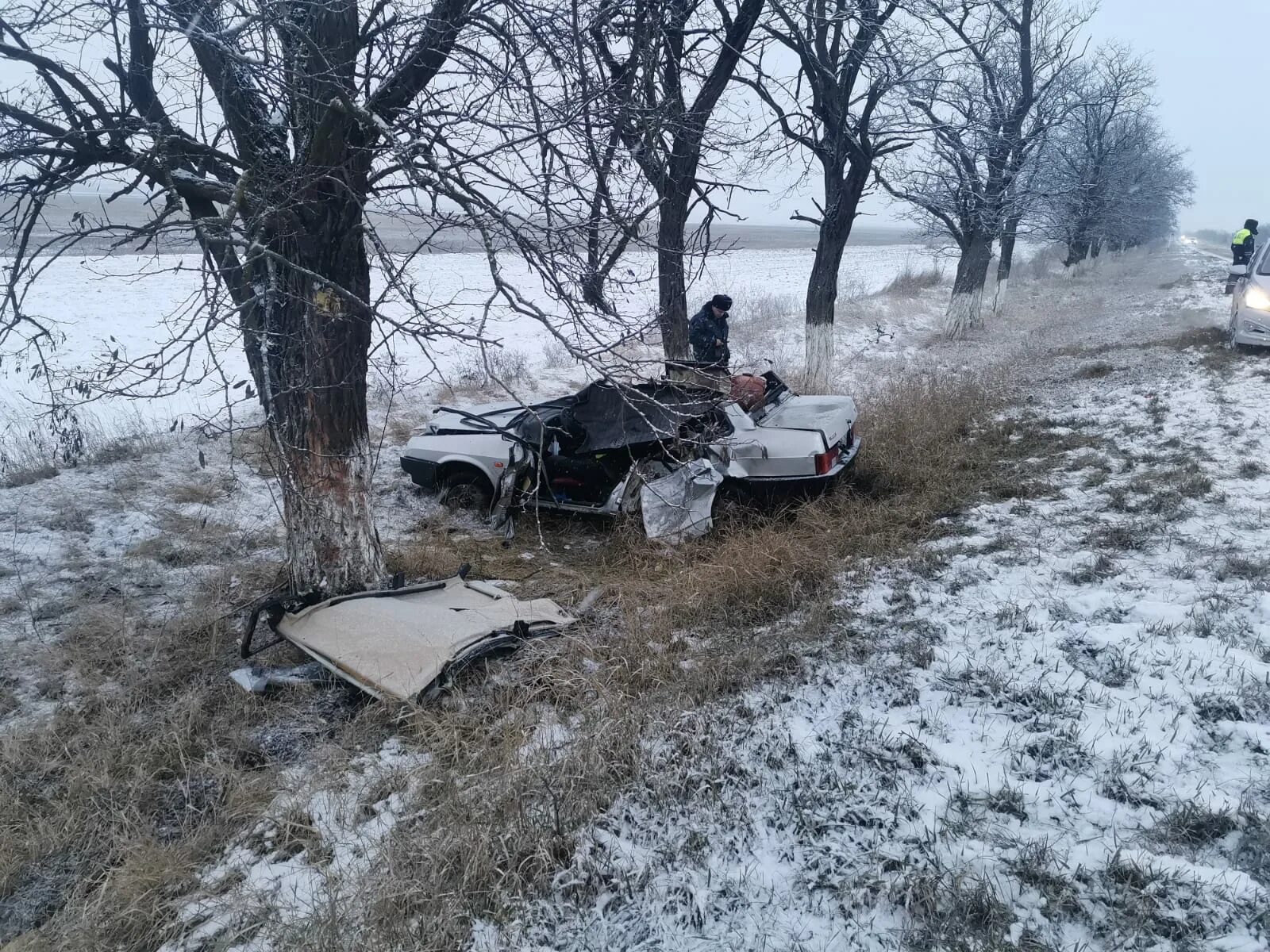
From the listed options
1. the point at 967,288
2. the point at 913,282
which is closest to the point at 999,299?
the point at 967,288

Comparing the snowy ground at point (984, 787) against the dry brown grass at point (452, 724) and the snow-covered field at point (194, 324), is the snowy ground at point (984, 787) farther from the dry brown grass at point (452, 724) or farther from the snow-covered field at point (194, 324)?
the snow-covered field at point (194, 324)

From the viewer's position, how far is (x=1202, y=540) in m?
4.86

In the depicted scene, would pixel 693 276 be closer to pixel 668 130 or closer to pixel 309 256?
pixel 668 130

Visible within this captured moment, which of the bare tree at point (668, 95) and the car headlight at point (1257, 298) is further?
the car headlight at point (1257, 298)

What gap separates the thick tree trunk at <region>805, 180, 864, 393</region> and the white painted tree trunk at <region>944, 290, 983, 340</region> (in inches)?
275

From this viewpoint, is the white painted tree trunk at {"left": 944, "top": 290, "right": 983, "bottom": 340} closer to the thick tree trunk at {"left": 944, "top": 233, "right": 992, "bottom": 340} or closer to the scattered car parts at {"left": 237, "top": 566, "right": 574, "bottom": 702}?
the thick tree trunk at {"left": 944, "top": 233, "right": 992, "bottom": 340}

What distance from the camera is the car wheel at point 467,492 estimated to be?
277 inches

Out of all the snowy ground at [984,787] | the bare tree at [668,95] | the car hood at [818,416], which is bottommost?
the snowy ground at [984,787]

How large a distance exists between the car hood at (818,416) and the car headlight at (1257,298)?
24.4 feet

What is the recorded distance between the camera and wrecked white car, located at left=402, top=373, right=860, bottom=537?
5781 millimetres

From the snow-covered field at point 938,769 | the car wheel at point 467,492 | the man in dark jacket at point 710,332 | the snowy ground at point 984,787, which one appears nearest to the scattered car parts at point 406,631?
the snow-covered field at point 938,769

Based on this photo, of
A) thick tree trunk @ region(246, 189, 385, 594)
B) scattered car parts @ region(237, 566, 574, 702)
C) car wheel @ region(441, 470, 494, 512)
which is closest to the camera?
scattered car parts @ region(237, 566, 574, 702)

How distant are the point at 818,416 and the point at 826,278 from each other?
5911mm

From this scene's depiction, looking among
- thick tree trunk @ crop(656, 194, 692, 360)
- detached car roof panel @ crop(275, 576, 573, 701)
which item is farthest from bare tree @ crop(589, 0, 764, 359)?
detached car roof panel @ crop(275, 576, 573, 701)
